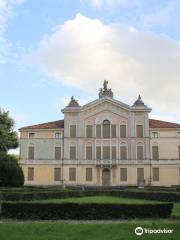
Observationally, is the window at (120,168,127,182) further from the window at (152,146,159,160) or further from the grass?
the grass

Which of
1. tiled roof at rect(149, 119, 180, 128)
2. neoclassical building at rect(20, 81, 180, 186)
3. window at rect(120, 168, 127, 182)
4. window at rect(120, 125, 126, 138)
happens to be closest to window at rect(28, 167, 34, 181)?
neoclassical building at rect(20, 81, 180, 186)

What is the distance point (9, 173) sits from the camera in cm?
3484

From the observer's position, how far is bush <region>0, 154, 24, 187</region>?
34.6 metres

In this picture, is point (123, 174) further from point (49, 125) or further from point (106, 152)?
point (49, 125)

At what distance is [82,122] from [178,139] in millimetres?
13629

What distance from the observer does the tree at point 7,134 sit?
46844mm

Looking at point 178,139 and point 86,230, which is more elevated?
point 178,139

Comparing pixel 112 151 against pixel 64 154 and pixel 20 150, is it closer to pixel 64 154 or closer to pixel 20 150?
pixel 64 154

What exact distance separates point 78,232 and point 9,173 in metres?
23.0

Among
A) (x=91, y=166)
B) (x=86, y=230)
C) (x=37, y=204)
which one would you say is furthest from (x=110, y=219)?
(x=91, y=166)

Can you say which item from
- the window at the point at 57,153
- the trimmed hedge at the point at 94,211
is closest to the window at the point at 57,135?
the window at the point at 57,153

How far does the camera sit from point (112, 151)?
58.2m

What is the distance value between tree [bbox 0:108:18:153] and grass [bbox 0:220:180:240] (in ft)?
110

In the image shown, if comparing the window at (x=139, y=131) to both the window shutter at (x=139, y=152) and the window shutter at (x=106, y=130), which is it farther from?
the window shutter at (x=106, y=130)
